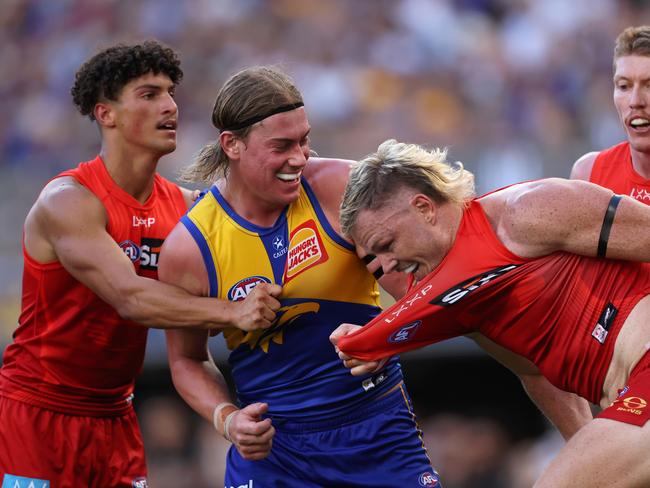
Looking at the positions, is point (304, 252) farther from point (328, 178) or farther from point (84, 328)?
point (84, 328)

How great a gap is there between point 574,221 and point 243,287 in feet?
5.11

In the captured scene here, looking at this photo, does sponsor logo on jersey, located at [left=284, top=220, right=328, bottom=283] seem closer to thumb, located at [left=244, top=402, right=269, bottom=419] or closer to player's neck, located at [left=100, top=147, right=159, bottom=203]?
thumb, located at [left=244, top=402, right=269, bottom=419]

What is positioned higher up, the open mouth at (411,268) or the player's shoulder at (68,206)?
the player's shoulder at (68,206)

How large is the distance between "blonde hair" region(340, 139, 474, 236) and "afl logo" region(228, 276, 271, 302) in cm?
57

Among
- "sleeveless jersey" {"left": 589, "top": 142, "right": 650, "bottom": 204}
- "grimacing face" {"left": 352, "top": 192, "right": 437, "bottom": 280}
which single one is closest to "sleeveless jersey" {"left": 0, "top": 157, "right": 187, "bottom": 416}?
"grimacing face" {"left": 352, "top": 192, "right": 437, "bottom": 280}

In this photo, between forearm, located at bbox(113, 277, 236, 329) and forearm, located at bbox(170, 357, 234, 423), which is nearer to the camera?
forearm, located at bbox(113, 277, 236, 329)

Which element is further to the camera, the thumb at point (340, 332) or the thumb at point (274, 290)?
the thumb at point (274, 290)

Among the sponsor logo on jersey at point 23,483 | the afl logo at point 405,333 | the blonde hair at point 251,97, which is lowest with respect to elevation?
the sponsor logo on jersey at point 23,483

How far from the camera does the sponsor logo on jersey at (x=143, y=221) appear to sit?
5562mm

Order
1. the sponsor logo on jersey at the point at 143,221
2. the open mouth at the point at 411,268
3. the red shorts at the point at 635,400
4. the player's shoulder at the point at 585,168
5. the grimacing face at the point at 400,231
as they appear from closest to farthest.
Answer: the red shorts at the point at 635,400 → the grimacing face at the point at 400,231 → the open mouth at the point at 411,268 → the sponsor logo on jersey at the point at 143,221 → the player's shoulder at the point at 585,168

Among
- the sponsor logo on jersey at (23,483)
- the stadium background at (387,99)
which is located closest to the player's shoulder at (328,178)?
the sponsor logo on jersey at (23,483)

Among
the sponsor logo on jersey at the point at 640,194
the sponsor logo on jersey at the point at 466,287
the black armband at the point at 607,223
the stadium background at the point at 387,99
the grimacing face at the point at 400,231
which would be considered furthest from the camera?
the stadium background at the point at 387,99

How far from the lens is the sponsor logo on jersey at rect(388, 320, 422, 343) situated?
444cm

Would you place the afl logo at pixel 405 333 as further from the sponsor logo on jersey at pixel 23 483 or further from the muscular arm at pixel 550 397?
the sponsor logo on jersey at pixel 23 483
